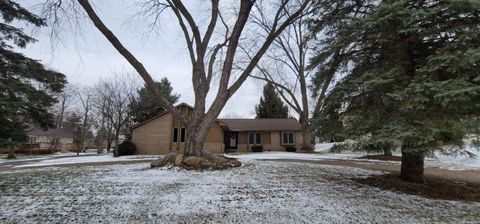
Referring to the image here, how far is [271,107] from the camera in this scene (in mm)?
35531

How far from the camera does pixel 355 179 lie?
823 cm

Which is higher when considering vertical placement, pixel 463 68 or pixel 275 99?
pixel 275 99

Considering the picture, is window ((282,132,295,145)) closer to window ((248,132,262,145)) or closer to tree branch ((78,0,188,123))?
window ((248,132,262,145))

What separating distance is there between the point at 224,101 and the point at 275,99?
2535 centimetres

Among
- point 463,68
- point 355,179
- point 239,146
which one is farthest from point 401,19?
point 239,146

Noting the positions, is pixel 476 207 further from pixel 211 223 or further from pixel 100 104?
pixel 100 104

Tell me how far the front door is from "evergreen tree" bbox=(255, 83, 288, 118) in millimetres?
8561

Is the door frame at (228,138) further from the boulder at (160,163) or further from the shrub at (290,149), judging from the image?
the boulder at (160,163)

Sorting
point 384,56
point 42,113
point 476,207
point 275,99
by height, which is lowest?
point 476,207

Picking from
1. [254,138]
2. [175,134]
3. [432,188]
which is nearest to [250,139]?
[254,138]

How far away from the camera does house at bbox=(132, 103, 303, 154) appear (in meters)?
22.1

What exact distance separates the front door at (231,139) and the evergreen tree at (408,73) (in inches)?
827

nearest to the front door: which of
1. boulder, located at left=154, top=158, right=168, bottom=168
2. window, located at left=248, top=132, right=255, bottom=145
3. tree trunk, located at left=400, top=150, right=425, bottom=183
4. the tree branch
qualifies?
window, located at left=248, top=132, right=255, bottom=145

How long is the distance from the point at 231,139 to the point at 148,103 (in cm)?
950
